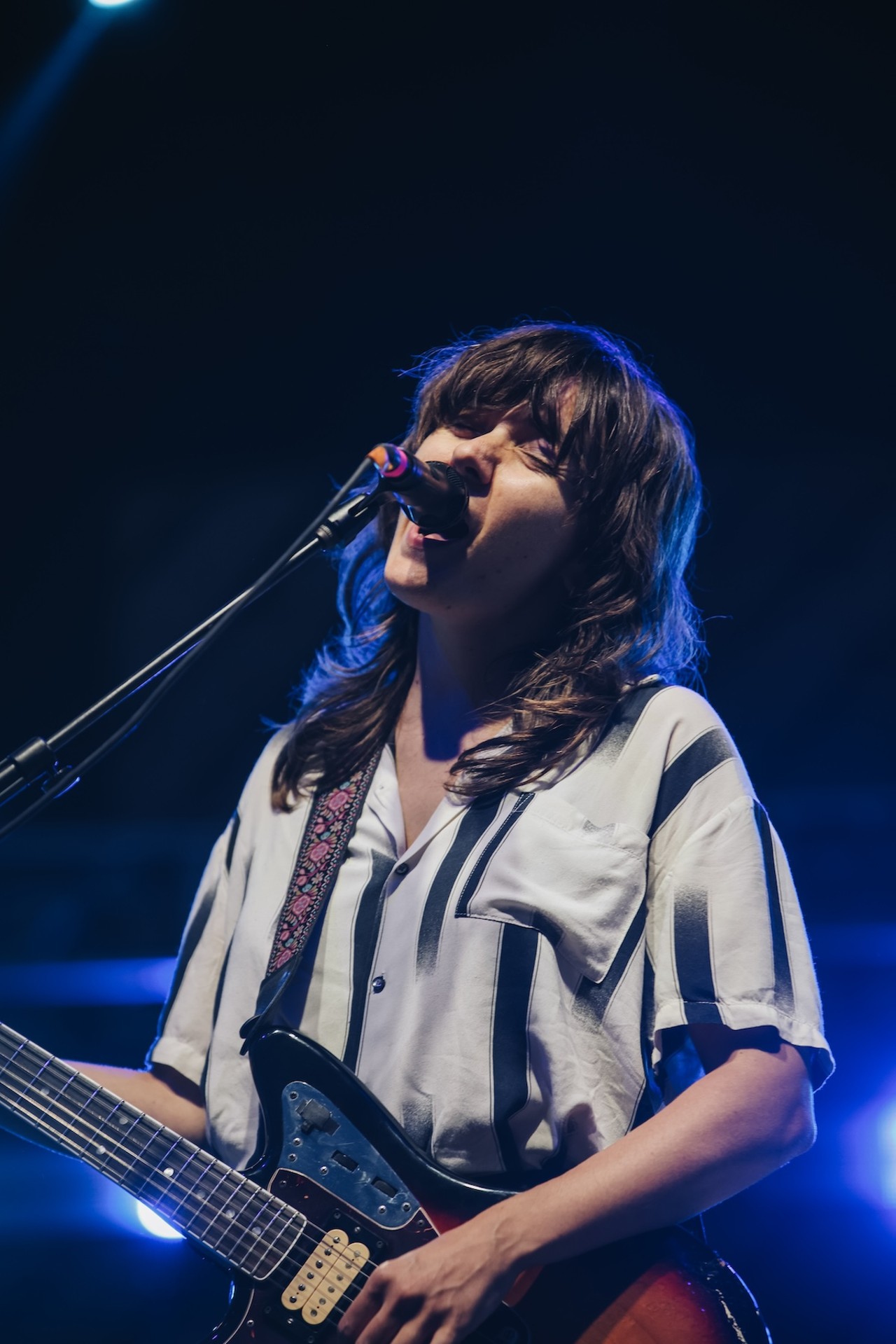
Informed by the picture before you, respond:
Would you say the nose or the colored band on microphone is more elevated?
the colored band on microphone

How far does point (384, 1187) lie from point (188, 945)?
2.26ft

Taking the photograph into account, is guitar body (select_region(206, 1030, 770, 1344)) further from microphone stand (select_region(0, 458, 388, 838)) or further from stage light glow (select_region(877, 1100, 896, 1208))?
stage light glow (select_region(877, 1100, 896, 1208))

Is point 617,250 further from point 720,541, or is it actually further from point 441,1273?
point 441,1273

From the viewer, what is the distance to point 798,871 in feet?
9.56

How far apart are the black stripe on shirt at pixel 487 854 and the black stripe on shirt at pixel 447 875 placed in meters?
0.02

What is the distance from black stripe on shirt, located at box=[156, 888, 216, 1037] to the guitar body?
46cm

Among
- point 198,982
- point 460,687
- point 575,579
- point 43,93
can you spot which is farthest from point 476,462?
point 43,93

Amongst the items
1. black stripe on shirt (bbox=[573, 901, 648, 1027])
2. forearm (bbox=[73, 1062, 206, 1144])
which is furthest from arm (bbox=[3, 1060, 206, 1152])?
black stripe on shirt (bbox=[573, 901, 648, 1027])

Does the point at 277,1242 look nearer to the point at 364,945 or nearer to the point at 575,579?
the point at 364,945

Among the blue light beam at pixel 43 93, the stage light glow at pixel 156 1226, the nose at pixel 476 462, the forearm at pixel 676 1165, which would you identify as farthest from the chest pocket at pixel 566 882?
the blue light beam at pixel 43 93

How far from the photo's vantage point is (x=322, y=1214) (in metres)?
1.54

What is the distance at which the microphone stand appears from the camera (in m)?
1.41

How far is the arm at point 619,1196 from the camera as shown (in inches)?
55.6

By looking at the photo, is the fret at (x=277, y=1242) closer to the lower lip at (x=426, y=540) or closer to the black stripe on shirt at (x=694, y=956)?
the black stripe on shirt at (x=694, y=956)
